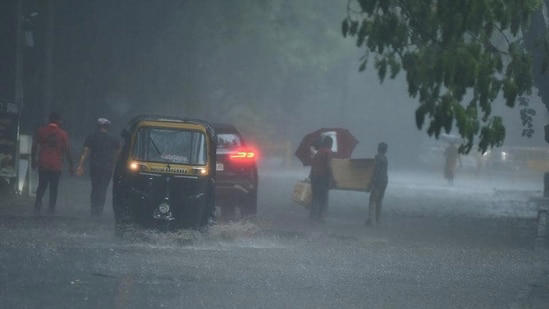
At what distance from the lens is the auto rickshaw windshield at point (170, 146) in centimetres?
1811

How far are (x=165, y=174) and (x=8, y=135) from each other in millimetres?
7686

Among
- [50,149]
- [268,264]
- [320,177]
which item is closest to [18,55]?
[50,149]

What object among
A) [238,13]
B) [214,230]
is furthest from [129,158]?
[238,13]

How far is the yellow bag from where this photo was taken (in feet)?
83.3

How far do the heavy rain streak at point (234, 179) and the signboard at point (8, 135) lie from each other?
0.04 m

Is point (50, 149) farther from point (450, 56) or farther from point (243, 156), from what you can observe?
point (450, 56)

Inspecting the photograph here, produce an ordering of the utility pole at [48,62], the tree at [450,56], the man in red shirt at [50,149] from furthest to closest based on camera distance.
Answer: the utility pole at [48,62] < the man in red shirt at [50,149] < the tree at [450,56]

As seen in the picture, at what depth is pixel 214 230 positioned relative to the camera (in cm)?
1972

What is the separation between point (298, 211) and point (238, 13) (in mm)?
15451

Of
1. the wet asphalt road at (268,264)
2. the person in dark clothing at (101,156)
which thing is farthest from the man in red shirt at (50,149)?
the wet asphalt road at (268,264)

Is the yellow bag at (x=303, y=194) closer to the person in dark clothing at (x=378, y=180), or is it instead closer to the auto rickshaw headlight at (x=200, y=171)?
the person in dark clothing at (x=378, y=180)

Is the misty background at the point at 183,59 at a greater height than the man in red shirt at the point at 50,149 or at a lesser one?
greater

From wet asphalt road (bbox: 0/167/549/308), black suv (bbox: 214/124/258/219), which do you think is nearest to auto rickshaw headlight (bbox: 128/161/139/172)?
wet asphalt road (bbox: 0/167/549/308)

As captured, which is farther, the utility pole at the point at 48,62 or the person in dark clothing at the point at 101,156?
the utility pole at the point at 48,62
